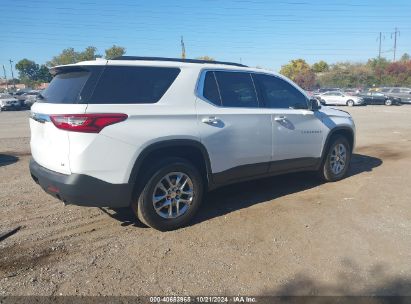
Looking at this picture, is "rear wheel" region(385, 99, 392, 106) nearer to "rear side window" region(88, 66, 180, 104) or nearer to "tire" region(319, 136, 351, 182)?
"tire" region(319, 136, 351, 182)

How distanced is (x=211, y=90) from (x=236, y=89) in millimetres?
420

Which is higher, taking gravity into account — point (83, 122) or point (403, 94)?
point (83, 122)

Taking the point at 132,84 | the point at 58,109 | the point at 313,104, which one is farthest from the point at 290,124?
the point at 58,109

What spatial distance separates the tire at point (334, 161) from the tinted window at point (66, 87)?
395 centimetres

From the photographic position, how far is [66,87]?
3.87m

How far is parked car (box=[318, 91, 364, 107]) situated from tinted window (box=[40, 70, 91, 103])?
98.2 feet

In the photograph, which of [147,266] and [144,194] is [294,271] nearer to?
[147,266]

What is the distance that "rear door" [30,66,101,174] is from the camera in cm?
359

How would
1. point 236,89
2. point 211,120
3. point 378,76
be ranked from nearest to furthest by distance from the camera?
point 211,120
point 236,89
point 378,76

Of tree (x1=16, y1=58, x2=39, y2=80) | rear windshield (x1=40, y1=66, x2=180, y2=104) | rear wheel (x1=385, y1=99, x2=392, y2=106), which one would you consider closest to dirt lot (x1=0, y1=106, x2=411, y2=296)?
rear windshield (x1=40, y1=66, x2=180, y2=104)

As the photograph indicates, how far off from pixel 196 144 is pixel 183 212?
807mm

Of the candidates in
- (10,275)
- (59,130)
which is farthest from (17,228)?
(59,130)

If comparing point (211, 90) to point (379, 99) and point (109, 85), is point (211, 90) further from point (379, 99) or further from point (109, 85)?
point (379, 99)

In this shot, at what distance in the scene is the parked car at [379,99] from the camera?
3122cm
